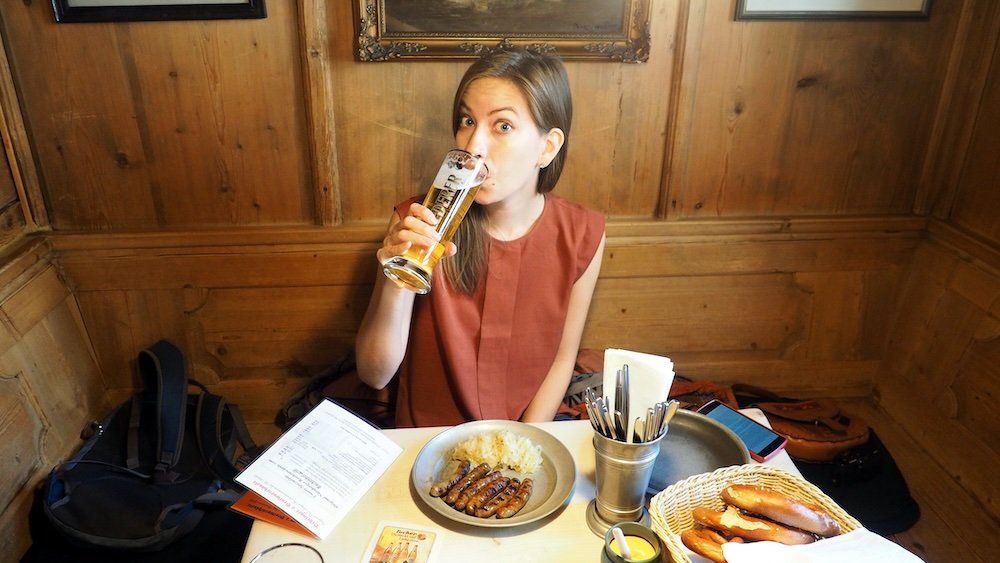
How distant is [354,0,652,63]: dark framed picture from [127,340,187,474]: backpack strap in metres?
1.03

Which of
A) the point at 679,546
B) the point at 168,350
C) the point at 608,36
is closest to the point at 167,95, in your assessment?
the point at 168,350

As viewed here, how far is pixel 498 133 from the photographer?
4.63ft

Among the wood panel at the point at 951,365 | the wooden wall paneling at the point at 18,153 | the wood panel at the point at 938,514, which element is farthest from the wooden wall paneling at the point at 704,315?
the wooden wall paneling at the point at 18,153

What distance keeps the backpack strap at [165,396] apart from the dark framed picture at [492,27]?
40.6 inches

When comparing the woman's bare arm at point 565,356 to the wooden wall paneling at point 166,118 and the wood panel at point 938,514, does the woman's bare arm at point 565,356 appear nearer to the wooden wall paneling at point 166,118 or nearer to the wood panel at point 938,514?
the wooden wall paneling at point 166,118

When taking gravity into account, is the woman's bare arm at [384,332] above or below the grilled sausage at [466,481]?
above

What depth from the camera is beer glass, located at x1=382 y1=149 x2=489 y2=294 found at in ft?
3.75

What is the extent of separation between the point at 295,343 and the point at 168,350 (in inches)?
14.4

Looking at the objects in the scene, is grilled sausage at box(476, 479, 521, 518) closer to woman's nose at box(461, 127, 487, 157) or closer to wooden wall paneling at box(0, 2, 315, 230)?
woman's nose at box(461, 127, 487, 157)

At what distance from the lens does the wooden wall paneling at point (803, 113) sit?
195cm

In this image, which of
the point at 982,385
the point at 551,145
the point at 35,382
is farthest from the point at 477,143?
the point at 982,385

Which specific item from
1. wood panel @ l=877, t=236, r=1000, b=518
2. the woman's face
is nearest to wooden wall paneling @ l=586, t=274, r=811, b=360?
wood panel @ l=877, t=236, r=1000, b=518

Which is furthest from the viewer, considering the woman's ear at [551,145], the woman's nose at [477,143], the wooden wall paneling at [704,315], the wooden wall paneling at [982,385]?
the wooden wall paneling at [704,315]

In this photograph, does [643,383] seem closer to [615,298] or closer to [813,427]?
[615,298]
